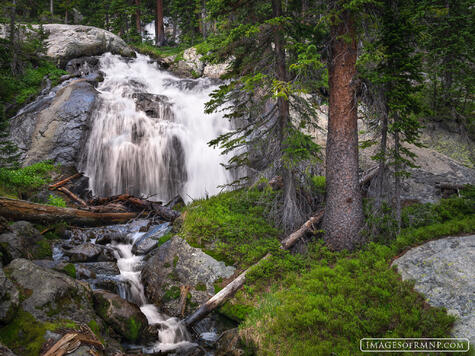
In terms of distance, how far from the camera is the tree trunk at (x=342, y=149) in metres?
7.00

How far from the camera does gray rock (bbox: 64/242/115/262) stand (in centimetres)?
860

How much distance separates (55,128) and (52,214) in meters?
7.03

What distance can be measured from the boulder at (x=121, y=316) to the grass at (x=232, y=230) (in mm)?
2338

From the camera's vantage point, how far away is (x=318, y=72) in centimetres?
767

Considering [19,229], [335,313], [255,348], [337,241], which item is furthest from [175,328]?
[19,229]

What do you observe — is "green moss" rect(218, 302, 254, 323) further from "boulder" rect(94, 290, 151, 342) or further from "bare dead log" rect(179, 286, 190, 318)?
"boulder" rect(94, 290, 151, 342)

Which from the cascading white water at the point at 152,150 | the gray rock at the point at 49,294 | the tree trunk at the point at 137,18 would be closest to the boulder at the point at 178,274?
the gray rock at the point at 49,294

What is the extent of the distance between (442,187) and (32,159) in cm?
1775

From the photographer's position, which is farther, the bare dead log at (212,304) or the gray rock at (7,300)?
the bare dead log at (212,304)

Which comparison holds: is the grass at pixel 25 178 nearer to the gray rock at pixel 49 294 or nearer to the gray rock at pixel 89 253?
the gray rock at pixel 89 253

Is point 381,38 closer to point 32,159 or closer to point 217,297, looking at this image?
point 217,297

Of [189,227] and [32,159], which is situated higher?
[32,159]

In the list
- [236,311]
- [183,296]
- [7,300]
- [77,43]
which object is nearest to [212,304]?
[236,311]

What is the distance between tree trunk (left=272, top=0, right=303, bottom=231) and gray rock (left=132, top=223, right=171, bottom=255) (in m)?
4.49
